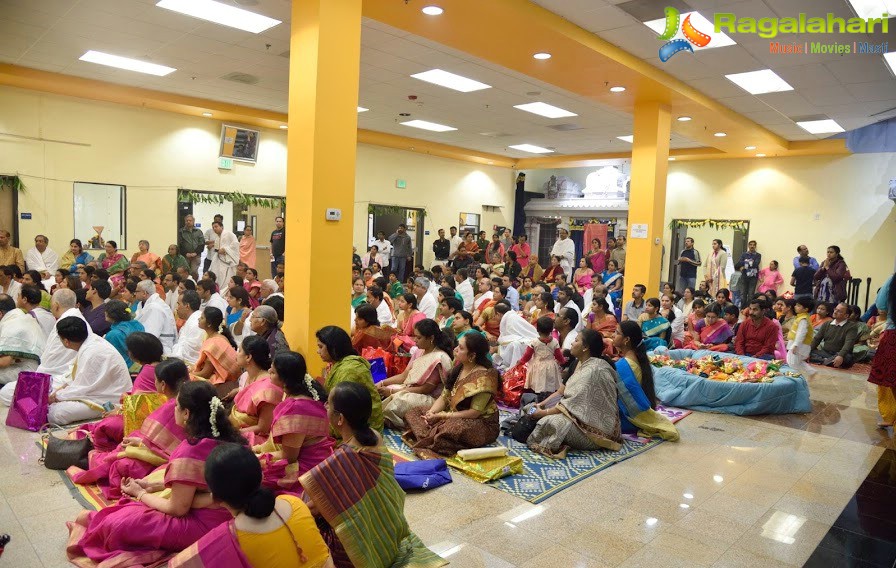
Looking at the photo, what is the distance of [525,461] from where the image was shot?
169 inches

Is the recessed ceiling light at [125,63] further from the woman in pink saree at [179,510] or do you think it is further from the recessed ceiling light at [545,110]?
the woman in pink saree at [179,510]

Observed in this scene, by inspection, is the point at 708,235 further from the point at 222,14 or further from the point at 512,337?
the point at 222,14

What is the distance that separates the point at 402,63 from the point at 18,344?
5390 mm

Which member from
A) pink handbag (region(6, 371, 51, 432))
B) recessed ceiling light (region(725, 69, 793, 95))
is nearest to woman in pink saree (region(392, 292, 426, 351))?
pink handbag (region(6, 371, 51, 432))

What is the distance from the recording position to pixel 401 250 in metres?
14.0

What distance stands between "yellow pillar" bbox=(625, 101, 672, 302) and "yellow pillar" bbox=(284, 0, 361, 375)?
5.10m

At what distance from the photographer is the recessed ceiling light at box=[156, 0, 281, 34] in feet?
20.4

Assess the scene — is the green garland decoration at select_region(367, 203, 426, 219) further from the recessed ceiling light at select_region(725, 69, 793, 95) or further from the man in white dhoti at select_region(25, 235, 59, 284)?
the recessed ceiling light at select_region(725, 69, 793, 95)

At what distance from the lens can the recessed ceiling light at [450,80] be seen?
336 inches

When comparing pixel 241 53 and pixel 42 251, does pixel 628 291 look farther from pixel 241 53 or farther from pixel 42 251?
pixel 42 251

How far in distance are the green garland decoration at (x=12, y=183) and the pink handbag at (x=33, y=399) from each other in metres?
6.56

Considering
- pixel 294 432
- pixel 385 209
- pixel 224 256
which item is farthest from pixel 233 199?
pixel 294 432

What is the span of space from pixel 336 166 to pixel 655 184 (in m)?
5.39

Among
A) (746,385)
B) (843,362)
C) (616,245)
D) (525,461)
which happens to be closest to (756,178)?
(616,245)
